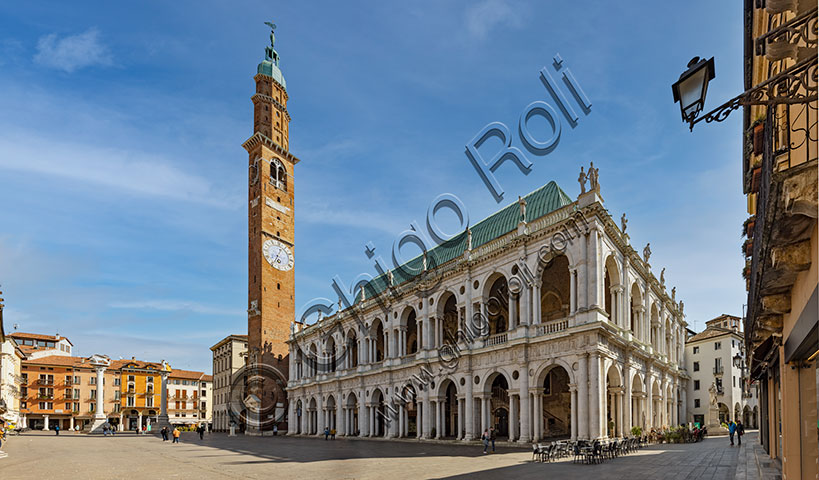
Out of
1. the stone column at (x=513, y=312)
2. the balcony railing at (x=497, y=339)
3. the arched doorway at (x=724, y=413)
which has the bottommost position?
the arched doorway at (x=724, y=413)

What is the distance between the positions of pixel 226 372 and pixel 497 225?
55.0 m

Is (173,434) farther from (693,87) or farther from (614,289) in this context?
Answer: (693,87)

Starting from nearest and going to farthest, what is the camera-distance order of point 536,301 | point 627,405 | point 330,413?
point 627,405
point 536,301
point 330,413

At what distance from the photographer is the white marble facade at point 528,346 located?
28828mm

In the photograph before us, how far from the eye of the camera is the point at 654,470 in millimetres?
18391

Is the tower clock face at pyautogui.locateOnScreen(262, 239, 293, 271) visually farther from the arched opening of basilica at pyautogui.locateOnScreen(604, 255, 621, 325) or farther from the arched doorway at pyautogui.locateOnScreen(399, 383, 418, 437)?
the arched opening of basilica at pyautogui.locateOnScreen(604, 255, 621, 325)

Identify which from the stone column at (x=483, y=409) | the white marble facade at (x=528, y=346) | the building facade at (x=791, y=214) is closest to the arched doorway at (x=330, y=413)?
the white marble facade at (x=528, y=346)

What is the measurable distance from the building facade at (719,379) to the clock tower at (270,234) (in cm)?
4702

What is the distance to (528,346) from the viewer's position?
101 ft

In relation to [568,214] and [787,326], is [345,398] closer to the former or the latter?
[568,214]

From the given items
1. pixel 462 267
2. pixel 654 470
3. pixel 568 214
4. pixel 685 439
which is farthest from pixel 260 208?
pixel 654 470

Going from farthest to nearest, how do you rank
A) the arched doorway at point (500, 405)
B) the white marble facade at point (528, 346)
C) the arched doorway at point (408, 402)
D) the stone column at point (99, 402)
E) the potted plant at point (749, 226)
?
the stone column at point (99, 402), the arched doorway at point (408, 402), the arched doorway at point (500, 405), the white marble facade at point (528, 346), the potted plant at point (749, 226)

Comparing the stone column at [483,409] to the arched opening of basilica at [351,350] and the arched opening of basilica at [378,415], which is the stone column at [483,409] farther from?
the arched opening of basilica at [351,350]

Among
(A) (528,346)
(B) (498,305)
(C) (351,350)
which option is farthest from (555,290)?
(C) (351,350)
